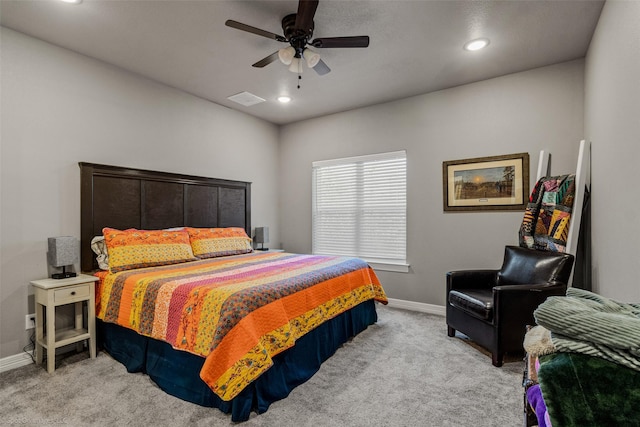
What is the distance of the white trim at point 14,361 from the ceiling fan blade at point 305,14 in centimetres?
341

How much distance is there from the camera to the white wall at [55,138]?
260 cm

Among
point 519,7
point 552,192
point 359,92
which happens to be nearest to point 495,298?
point 552,192

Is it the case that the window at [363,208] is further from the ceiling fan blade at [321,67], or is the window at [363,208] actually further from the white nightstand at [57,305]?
the white nightstand at [57,305]

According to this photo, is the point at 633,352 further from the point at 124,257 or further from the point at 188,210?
the point at 188,210

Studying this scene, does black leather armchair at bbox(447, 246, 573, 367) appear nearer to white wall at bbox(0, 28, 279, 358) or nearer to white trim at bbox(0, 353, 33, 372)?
white wall at bbox(0, 28, 279, 358)

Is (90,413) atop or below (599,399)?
below

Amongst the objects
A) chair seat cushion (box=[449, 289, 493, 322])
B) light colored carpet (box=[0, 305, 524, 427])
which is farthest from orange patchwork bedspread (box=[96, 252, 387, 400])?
chair seat cushion (box=[449, 289, 493, 322])

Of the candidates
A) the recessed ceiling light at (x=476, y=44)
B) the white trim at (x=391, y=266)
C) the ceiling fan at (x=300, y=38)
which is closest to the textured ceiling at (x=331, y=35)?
the recessed ceiling light at (x=476, y=44)

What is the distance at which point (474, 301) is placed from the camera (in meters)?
2.75

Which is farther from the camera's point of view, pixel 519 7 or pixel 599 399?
pixel 519 7

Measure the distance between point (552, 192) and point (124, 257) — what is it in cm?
399

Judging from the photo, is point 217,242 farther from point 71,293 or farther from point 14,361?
point 14,361

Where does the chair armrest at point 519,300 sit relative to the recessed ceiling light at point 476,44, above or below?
below

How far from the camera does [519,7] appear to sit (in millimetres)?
2371
